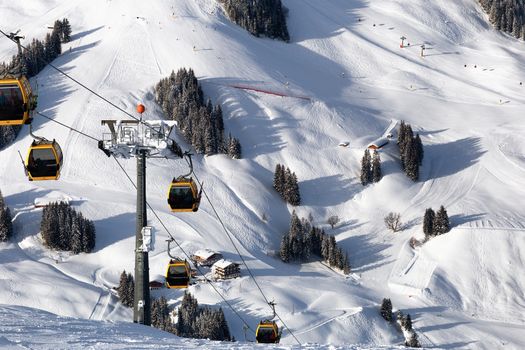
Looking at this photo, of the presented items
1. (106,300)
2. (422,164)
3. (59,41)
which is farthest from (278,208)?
(59,41)

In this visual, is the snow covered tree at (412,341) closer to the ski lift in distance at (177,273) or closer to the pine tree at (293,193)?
the pine tree at (293,193)

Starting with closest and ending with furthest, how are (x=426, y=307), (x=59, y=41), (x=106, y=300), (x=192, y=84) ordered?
(x=106, y=300)
(x=426, y=307)
(x=192, y=84)
(x=59, y=41)

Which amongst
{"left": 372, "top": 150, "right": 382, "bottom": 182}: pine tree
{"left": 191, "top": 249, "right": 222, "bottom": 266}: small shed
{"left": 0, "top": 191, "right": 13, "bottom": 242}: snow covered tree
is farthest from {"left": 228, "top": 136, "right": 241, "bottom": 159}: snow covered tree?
{"left": 0, "top": 191, "right": 13, "bottom": 242}: snow covered tree

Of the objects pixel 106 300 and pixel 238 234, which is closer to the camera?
pixel 106 300

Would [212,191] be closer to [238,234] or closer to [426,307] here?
[238,234]

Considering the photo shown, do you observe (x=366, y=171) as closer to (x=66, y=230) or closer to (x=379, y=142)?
(x=379, y=142)

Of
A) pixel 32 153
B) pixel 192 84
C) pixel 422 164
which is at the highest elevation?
pixel 32 153

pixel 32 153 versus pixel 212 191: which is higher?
pixel 32 153
